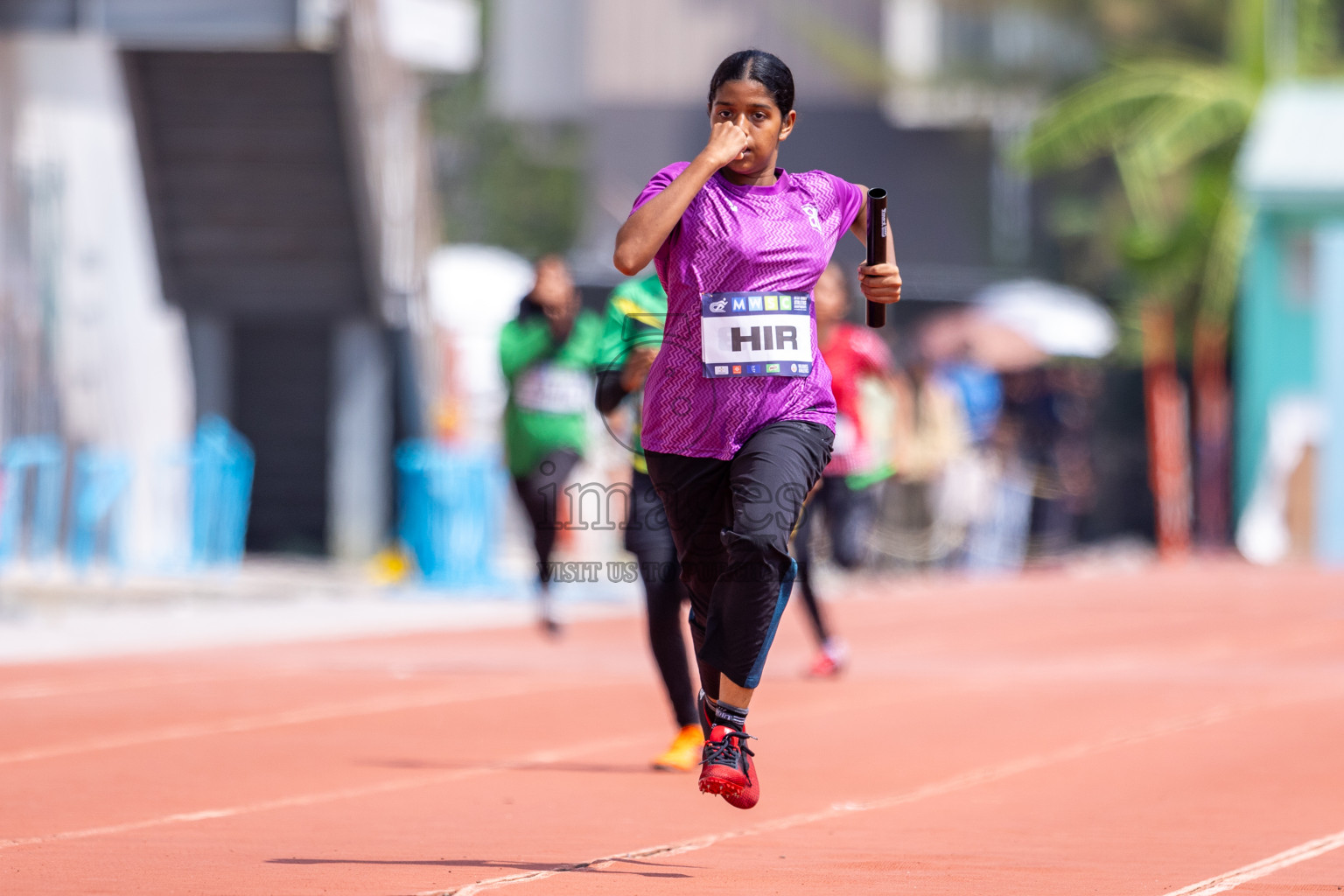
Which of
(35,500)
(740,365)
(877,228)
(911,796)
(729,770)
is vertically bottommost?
(35,500)

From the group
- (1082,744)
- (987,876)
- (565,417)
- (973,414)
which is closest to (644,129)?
(973,414)

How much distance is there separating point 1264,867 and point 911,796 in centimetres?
162

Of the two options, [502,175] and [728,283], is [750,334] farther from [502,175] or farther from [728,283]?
[502,175]

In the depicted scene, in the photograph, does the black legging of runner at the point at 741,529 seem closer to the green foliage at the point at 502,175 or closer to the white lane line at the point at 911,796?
the white lane line at the point at 911,796

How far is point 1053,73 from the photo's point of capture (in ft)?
141

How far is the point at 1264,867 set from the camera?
5.96 meters

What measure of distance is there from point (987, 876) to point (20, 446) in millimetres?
13036

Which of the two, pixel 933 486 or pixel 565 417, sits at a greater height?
pixel 565 417

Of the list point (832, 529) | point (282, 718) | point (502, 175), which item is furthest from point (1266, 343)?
point (502, 175)

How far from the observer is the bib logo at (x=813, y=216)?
243 inches

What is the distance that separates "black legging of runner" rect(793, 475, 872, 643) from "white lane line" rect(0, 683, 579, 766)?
121 cm

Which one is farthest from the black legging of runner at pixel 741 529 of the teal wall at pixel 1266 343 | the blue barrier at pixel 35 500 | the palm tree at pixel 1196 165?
the palm tree at pixel 1196 165

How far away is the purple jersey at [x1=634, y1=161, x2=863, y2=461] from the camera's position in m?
6.07

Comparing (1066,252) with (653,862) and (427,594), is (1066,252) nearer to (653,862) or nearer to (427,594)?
(427,594)
